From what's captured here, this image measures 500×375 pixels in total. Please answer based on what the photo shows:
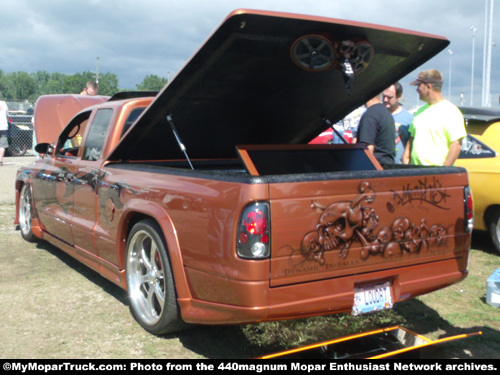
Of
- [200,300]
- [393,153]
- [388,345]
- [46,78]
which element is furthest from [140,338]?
[46,78]

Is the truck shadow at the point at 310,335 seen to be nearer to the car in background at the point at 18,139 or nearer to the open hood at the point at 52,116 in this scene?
the open hood at the point at 52,116

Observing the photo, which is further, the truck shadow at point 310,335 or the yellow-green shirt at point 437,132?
the yellow-green shirt at point 437,132

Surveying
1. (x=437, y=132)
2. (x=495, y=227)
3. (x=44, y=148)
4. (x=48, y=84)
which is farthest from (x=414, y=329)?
(x=48, y=84)

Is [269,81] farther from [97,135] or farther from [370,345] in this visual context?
[370,345]

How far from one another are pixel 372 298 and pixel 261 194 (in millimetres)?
1014

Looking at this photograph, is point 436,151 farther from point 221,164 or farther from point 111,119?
point 111,119

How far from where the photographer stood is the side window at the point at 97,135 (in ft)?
15.9

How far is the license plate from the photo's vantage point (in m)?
3.16

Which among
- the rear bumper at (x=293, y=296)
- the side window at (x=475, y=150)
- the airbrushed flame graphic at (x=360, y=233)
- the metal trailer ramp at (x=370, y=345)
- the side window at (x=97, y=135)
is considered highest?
the side window at (x=97, y=135)

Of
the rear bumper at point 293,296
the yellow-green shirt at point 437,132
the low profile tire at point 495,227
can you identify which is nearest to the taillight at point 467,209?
the rear bumper at point 293,296

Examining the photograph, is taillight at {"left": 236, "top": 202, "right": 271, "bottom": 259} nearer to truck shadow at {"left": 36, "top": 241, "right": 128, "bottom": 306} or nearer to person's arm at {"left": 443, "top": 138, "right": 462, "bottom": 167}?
truck shadow at {"left": 36, "top": 241, "right": 128, "bottom": 306}

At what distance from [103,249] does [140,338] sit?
96 centimetres

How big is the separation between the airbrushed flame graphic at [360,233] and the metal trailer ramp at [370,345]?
52 cm

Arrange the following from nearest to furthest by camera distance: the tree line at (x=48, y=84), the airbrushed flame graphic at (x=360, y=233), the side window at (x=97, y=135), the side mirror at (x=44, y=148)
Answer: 1. the airbrushed flame graphic at (x=360, y=233)
2. the side window at (x=97, y=135)
3. the side mirror at (x=44, y=148)
4. the tree line at (x=48, y=84)
